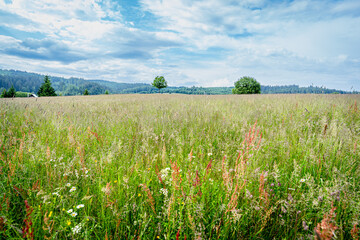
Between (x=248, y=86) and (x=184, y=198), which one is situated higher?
(x=248, y=86)

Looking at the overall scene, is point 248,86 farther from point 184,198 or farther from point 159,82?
point 184,198

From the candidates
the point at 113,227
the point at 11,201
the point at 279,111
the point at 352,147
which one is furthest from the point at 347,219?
the point at 279,111

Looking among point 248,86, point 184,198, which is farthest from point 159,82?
point 184,198

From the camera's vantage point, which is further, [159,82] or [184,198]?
[159,82]

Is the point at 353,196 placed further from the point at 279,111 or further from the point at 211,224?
the point at 279,111

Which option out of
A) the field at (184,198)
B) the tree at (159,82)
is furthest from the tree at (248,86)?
the field at (184,198)

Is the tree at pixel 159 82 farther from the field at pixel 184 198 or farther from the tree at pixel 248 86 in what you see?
the field at pixel 184 198

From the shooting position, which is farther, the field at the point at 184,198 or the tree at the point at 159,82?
the tree at the point at 159,82

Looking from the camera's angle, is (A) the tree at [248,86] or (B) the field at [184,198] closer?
(B) the field at [184,198]

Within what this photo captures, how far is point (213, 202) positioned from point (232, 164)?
1.02 meters

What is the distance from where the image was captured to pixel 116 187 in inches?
72.7

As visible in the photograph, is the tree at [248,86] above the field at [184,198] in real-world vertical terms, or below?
above

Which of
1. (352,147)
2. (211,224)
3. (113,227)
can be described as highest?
(352,147)

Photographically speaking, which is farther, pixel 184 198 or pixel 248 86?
pixel 248 86
